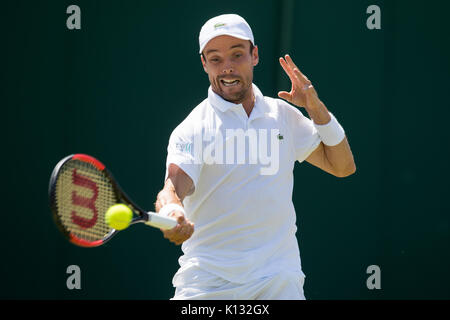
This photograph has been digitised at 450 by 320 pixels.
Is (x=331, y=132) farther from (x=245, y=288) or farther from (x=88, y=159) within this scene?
(x=88, y=159)

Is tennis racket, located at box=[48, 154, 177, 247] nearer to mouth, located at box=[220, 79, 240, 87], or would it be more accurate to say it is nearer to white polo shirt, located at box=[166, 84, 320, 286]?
white polo shirt, located at box=[166, 84, 320, 286]

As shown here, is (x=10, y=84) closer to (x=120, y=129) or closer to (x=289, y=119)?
(x=120, y=129)

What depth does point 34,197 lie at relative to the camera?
4.62 metres

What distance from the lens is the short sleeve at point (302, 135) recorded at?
3570 mm

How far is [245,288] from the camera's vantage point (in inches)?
129

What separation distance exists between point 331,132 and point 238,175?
1.46 ft

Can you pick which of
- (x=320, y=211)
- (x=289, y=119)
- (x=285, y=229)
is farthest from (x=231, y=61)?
(x=320, y=211)

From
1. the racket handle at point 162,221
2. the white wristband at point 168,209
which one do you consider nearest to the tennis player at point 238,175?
the white wristband at point 168,209

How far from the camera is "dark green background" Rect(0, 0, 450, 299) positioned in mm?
4621

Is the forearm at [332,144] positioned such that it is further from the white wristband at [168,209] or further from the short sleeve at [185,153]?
the white wristband at [168,209]

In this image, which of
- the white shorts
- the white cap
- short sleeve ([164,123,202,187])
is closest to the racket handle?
short sleeve ([164,123,202,187])

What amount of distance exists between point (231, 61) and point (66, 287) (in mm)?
1900

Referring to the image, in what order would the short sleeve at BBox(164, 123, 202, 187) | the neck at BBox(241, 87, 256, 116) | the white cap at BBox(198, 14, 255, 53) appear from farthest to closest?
the neck at BBox(241, 87, 256, 116) < the white cap at BBox(198, 14, 255, 53) < the short sleeve at BBox(164, 123, 202, 187)

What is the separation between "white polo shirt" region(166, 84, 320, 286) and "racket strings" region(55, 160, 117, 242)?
34 cm
